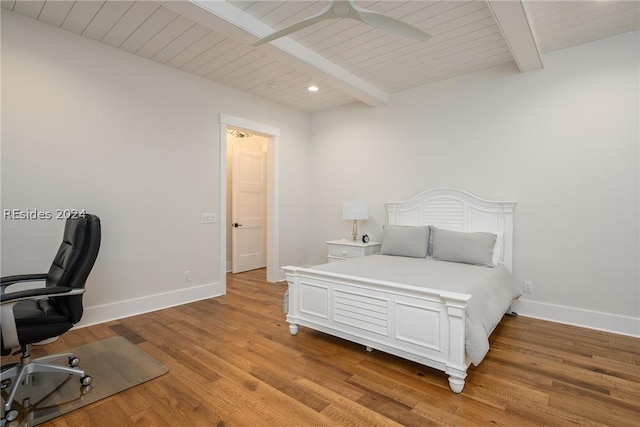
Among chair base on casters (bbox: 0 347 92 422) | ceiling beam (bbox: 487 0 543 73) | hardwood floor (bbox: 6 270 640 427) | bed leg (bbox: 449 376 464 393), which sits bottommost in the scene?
hardwood floor (bbox: 6 270 640 427)

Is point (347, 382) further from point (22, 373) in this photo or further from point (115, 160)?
point (115, 160)

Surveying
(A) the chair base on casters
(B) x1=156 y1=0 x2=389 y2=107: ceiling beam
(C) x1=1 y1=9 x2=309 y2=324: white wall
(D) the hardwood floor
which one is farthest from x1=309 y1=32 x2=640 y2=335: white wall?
(A) the chair base on casters

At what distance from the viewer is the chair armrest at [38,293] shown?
1.75 meters

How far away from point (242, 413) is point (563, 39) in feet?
13.6

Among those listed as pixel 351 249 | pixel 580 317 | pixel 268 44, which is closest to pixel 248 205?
pixel 351 249

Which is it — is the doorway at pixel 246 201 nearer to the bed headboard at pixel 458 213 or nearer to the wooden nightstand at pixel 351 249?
the wooden nightstand at pixel 351 249

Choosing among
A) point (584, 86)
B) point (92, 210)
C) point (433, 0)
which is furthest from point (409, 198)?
point (92, 210)

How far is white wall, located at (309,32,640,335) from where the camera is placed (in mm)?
3000

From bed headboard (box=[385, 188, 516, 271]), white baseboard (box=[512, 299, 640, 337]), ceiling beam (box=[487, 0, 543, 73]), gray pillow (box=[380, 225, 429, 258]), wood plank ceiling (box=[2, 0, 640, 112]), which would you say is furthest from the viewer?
gray pillow (box=[380, 225, 429, 258])

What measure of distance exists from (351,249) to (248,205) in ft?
7.97

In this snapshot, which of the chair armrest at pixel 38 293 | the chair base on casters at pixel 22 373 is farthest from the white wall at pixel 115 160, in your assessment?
the chair armrest at pixel 38 293

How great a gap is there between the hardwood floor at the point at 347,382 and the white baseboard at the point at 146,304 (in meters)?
0.14

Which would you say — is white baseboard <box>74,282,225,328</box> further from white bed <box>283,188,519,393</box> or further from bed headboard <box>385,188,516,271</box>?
bed headboard <box>385,188,516,271</box>

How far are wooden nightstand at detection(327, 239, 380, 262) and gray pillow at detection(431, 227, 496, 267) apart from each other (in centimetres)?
99
